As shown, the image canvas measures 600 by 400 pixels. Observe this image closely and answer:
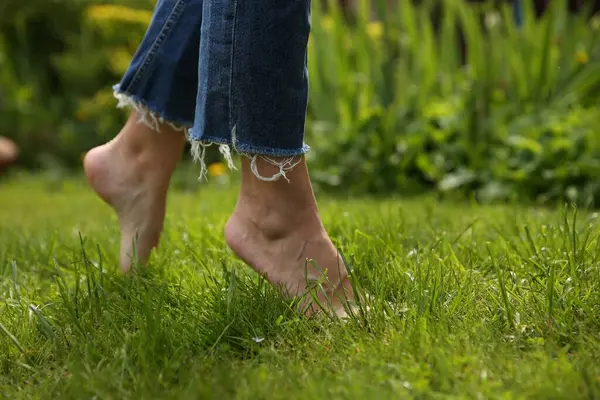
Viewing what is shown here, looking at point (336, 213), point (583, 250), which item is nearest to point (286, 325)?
point (583, 250)

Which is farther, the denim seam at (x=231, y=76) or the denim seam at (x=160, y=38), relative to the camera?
the denim seam at (x=160, y=38)

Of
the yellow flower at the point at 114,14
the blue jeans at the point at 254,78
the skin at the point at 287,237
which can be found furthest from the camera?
the yellow flower at the point at 114,14

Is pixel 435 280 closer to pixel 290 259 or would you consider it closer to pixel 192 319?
pixel 290 259

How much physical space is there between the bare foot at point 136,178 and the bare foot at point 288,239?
0.39m

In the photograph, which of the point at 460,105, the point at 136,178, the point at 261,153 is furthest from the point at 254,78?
the point at 460,105

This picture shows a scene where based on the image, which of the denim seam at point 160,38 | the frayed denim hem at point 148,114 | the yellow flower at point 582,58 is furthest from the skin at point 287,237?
the yellow flower at point 582,58

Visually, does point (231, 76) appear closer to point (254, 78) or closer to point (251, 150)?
point (254, 78)

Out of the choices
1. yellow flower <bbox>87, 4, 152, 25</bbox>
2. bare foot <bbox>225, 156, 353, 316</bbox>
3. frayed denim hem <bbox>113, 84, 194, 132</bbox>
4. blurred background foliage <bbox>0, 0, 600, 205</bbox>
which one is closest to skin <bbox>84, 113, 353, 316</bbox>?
bare foot <bbox>225, 156, 353, 316</bbox>

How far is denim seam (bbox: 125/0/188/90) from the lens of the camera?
1707 millimetres

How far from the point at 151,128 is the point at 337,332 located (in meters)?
0.81

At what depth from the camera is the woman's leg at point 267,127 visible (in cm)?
135

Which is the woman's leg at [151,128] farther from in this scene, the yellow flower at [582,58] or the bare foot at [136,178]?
the yellow flower at [582,58]

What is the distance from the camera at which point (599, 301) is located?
4.31ft

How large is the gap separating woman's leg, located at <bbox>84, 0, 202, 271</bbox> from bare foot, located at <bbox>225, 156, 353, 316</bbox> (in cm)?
38
